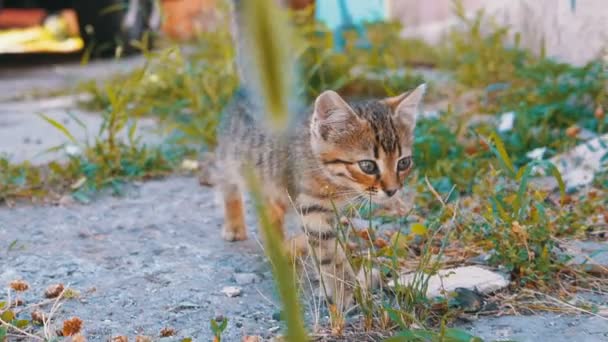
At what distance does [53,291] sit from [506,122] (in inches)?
112

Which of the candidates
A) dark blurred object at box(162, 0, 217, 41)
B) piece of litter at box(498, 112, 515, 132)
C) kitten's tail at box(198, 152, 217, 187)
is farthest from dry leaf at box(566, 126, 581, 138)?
dark blurred object at box(162, 0, 217, 41)

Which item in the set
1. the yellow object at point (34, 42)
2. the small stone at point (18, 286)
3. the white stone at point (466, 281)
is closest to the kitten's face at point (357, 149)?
the white stone at point (466, 281)

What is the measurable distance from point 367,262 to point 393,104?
0.89 m

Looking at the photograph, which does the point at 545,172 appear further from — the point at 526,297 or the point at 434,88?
the point at 434,88

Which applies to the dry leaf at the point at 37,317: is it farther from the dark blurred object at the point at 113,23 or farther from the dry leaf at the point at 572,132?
the dark blurred object at the point at 113,23

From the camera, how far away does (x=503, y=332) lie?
6.99 ft

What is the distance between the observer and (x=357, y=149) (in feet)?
8.88

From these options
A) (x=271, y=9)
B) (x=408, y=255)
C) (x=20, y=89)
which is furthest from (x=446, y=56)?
(x=271, y=9)

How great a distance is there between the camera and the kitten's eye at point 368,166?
2705mm

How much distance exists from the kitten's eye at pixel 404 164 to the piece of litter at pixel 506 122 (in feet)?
5.32

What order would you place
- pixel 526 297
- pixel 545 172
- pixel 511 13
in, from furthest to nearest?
1. pixel 511 13
2. pixel 545 172
3. pixel 526 297

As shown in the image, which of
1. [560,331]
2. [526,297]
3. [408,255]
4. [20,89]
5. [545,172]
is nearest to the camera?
[560,331]

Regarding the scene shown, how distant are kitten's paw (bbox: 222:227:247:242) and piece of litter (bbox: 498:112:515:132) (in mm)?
1818

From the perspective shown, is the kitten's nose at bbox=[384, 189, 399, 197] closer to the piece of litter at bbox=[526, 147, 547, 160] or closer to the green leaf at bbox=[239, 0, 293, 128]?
the piece of litter at bbox=[526, 147, 547, 160]
